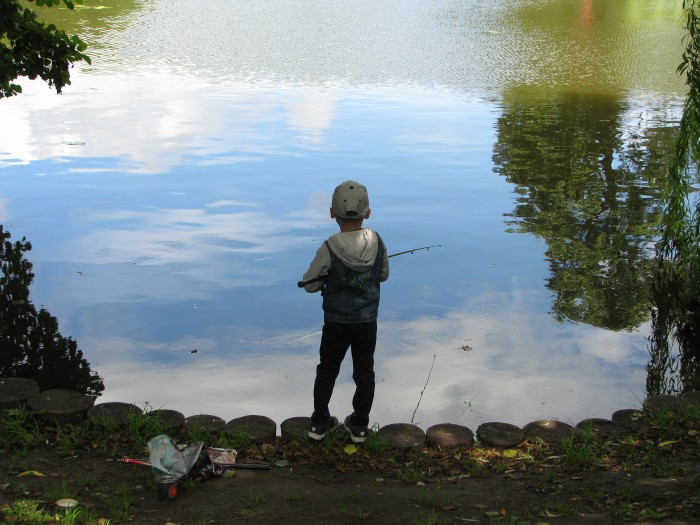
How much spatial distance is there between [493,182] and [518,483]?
6.91 meters

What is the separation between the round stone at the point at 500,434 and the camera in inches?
199

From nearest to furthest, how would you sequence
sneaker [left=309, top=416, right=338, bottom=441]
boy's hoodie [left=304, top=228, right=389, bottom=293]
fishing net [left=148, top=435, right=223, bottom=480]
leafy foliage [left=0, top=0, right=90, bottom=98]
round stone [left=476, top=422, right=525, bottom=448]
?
1. fishing net [left=148, top=435, right=223, bottom=480]
2. boy's hoodie [left=304, top=228, right=389, bottom=293]
3. sneaker [left=309, top=416, right=338, bottom=441]
4. round stone [left=476, top=422, right=525, bottom=448]
5. leafy foliage [left=0, top=0, right=90, bottom=98]

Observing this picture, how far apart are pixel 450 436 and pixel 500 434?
304mm

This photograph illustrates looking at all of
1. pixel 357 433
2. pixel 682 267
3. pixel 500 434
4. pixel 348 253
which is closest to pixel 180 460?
pixel 357 433

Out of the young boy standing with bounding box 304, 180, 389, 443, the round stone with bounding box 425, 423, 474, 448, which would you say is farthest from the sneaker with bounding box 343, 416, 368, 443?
the round stone with bounding box 425, 423, 474, 448

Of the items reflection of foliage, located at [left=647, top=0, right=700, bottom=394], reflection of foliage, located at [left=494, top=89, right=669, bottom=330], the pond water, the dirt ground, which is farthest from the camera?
reflection of foliage, located at [left=494, top=89, right=669, bottom=330]

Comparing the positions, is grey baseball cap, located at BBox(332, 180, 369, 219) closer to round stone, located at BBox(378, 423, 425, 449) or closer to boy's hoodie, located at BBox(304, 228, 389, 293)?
boy's hoodie, located at BBox(304, 228, 389, 293)

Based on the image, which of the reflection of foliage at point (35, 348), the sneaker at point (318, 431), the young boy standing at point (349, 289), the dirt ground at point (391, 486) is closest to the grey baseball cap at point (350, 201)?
the young boy standing at point (349, 289)

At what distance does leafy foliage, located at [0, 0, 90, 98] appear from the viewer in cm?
735

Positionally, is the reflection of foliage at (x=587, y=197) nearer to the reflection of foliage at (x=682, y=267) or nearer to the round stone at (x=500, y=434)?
the reflection of foliage at (x=682, y=267)

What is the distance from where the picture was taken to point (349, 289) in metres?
4.78

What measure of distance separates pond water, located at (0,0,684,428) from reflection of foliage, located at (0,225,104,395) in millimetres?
114

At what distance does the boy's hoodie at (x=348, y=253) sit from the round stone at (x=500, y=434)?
125 cm

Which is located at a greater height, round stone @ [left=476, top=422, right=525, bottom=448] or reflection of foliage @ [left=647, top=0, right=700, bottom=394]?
reflection of foliage @ [left=647, top=0, right=700, bottom=394]
